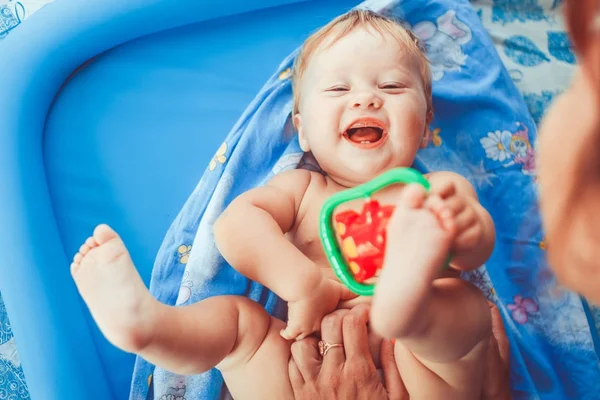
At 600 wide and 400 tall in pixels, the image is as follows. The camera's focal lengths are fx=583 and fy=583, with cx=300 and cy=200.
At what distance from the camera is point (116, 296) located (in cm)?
76

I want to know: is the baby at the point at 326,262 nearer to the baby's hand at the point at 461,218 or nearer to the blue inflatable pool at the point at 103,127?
the baby's hand at the point at 461,218

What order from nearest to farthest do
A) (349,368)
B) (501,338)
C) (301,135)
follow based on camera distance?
1. (349,368)
2. (501,338)
3. (301,135)

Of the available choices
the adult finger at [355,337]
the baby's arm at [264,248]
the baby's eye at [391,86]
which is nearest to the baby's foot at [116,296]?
the baby's arm at [264,248]

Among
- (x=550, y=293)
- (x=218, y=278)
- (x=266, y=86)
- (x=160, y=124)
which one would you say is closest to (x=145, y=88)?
(x=160, y=124)

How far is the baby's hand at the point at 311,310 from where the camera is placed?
0.87 meters

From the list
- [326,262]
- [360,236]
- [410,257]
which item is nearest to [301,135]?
[326,262]

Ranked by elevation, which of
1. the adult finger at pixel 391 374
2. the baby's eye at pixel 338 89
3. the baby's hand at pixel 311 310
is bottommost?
the adult finger at pixel 391 374

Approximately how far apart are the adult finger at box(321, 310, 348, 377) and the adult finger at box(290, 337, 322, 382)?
0.05ft

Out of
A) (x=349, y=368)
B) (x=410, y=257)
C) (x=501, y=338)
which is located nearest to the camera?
(x=410, y=257)

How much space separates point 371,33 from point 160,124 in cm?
50

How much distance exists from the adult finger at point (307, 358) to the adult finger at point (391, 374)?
0.32ft

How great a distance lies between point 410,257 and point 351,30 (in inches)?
20.7

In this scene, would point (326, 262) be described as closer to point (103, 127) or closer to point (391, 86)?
point (391, 86)

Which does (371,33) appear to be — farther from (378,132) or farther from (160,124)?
(160,124)
